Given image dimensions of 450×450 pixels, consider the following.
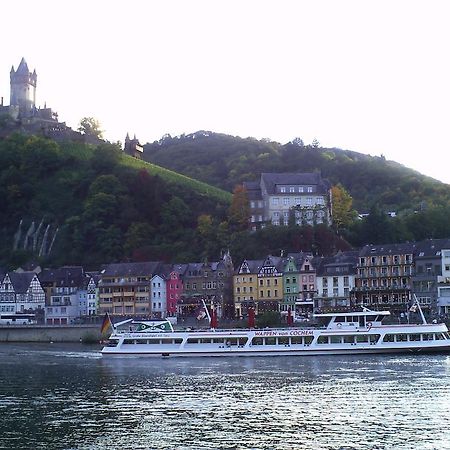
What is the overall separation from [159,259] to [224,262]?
13159 millimetres

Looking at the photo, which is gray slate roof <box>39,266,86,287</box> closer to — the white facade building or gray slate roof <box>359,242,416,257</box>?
the white facade building

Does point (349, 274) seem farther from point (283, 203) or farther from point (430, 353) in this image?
point (430, 353)

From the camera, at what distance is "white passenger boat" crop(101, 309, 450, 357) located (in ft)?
222

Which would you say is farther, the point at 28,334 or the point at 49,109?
the point at 49,109

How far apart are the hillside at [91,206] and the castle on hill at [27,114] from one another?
6968mm

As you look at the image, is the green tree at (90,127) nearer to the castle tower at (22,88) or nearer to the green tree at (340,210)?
the castle tower at (22,88)

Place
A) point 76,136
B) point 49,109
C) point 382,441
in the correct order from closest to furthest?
point 382,441 → point 76,136 → point 49,109

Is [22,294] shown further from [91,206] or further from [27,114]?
[27,114]

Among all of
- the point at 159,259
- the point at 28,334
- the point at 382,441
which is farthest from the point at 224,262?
the point at 382,441

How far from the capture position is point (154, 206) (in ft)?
→ 435

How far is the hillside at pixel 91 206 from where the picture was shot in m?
124

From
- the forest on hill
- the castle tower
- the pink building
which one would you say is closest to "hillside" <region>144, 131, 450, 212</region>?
the forest on hill

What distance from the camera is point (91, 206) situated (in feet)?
431

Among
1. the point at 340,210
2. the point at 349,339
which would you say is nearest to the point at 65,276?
the point at 340,210
